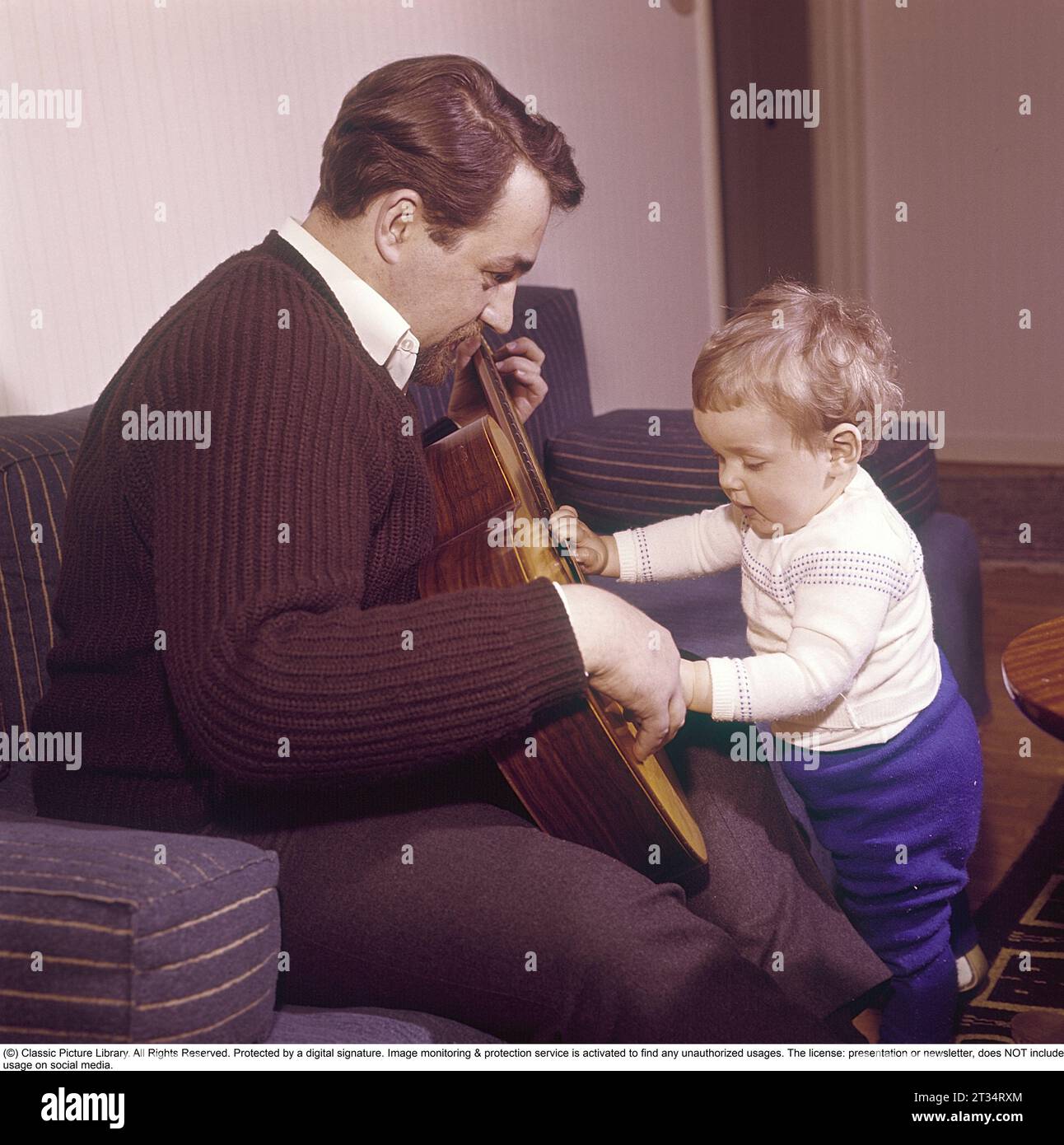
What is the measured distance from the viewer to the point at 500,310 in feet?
4.75

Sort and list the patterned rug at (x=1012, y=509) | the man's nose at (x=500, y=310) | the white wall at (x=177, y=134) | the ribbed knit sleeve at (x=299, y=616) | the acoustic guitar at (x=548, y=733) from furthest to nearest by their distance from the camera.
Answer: the patterned rug at (x=1012, y=509) → the white wall at (x=177, y=134) → the man's nose at (x=500, y=310) → the acoustic guitar at (x=548, y=733) → the ribbed knit sleeve at (x=299, y=616)

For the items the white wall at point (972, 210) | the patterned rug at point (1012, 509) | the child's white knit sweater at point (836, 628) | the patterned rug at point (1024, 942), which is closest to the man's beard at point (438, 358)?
the child's white knit sweater at point (836, 628)

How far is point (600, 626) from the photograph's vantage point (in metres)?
1.14

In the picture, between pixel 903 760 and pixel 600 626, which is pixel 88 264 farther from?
pixel 903 760

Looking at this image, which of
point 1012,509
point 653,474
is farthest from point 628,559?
point 1012,509

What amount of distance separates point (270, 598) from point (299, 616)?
0.03 metres

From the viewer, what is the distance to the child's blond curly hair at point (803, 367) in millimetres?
1344

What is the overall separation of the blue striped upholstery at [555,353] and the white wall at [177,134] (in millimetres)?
395

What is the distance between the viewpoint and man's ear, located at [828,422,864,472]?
136 centimetres

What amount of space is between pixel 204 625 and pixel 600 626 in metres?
0.34

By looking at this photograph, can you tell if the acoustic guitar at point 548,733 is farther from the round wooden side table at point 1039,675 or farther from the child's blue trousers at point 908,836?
the round wooden side table at point 1039,675

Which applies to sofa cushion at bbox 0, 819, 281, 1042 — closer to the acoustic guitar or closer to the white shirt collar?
the acoustic guitar

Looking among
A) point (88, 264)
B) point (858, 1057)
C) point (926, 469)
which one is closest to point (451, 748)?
point (858, 1057)

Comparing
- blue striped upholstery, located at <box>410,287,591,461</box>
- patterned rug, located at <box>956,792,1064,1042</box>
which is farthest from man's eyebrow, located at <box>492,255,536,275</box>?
patterned rug, located at <box>956,792,1064,1042</box>
